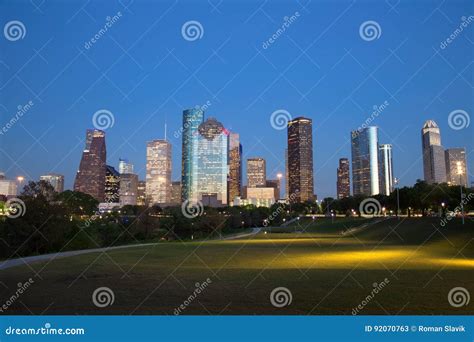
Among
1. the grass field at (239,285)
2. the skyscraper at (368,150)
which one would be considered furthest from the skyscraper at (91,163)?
the grass field at (239,285)

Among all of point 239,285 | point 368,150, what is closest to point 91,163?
point 368,150

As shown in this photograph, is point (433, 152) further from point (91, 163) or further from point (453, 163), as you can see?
point (91, 163)

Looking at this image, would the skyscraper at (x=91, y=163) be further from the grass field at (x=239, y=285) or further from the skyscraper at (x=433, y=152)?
the grass field at (x=239, y=285)

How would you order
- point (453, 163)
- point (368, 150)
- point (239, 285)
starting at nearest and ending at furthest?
point (239, 285) → point (453, 163) → point (368, 150)

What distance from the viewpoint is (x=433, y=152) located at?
129375 mm

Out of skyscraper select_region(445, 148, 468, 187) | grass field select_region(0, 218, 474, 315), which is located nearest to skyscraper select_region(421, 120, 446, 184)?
skyscraper select_region(445, 148, 468, 187)

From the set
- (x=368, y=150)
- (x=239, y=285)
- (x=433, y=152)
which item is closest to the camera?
(x=239, y=285)

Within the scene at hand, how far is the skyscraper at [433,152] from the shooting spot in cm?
12962

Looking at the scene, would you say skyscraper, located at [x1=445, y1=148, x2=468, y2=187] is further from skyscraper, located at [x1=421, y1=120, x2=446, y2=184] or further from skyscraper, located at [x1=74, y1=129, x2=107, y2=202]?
skyscraper, located at [x1=74, y1=129, x2=107, y2=202]

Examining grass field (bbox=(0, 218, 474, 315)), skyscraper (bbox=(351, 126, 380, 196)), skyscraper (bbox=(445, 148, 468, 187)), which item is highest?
skyscraper (bbox=(351, 126, 380, 196))

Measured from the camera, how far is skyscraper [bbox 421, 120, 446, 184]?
12962cm

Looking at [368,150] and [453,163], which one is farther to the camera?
[368,150]

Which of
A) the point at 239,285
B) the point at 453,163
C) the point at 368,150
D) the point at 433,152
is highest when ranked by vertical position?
the point at 368,150

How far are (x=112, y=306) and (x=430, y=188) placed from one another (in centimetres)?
7867
